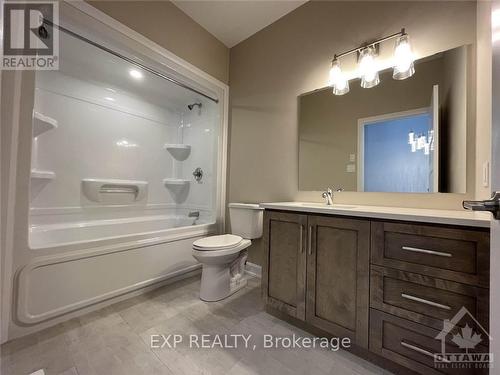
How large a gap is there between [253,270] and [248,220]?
2.01ft

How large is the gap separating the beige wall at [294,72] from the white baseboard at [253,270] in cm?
10

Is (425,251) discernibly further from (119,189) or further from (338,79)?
(119,189)

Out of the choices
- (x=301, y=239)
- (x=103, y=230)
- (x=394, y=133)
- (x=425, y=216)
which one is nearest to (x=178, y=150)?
(x=103, y=230)

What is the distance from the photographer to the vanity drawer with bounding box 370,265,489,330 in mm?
830

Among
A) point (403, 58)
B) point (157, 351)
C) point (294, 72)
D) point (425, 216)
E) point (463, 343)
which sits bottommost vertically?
point (157, 351)

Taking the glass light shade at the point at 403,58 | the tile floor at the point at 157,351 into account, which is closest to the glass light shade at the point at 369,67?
the glass light shade at the point at 403,58

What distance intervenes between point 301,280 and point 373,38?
1835mm

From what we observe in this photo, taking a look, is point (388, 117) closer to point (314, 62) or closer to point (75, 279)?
point (314, 62)

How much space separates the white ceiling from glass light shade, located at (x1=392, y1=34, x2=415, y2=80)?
1.06 m

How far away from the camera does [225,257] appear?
5.62 feet

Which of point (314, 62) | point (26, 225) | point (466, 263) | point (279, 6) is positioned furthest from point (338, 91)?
point (26, 225)

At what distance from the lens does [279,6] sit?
6.61 feet

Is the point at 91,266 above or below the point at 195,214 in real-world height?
below

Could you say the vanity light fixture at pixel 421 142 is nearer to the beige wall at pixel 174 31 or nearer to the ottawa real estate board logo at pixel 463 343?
the ottawa real estate board logo at pixel 463 343
